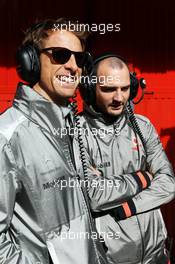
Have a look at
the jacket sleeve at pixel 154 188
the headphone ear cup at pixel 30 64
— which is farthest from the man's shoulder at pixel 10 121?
the jacket sleeve at pixel 154 188

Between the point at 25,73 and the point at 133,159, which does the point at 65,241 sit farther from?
the point at 133,159

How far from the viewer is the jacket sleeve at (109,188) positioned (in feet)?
9.58

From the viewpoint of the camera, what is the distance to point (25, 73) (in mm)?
2275

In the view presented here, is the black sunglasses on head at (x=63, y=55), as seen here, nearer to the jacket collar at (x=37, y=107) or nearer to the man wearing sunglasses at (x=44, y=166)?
the man wearing sunglasses at (x=44, y=166)

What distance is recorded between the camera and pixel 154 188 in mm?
3135

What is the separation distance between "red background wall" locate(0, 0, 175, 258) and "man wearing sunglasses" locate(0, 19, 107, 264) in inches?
99.9

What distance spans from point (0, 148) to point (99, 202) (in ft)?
3.73

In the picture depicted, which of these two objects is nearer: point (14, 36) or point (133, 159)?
point (133, 159)

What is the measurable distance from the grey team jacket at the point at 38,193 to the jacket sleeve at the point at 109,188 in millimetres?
717

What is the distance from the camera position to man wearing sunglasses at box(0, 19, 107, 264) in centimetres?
197

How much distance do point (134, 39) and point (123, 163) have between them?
90.8 inches

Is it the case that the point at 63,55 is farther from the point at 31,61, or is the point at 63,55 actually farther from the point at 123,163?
the point at 123,163

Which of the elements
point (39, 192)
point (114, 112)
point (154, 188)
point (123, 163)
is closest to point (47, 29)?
point (39, 192)

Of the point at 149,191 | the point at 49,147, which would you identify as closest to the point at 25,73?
the point at 49,147
